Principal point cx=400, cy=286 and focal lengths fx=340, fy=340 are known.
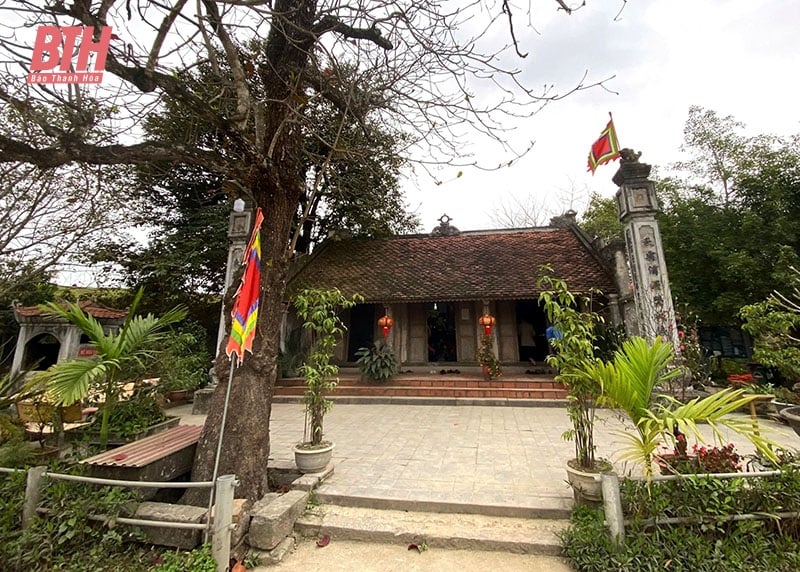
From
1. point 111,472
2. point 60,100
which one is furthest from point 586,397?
point 60,100

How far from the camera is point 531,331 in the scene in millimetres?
10359

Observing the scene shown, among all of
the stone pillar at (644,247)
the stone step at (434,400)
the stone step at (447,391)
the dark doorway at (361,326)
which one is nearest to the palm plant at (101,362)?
the stone step at (434,400)

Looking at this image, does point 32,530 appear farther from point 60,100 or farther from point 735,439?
point 735,439

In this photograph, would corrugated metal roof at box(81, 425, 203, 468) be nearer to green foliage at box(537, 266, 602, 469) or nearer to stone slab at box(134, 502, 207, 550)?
stone slab at box(134, 502, 207, 550)

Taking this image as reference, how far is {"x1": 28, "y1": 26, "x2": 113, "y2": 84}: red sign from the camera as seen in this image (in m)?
2.56

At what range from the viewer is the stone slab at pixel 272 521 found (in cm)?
267

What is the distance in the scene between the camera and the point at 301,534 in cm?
299

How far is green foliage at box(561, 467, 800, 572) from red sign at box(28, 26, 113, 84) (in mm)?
5052


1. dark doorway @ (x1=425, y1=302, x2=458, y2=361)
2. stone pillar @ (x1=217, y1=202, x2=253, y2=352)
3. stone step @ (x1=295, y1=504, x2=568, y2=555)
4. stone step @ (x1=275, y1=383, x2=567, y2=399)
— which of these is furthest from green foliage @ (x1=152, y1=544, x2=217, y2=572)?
dark doorway @ (x1=425, y1=302, x2=458, y2=361)

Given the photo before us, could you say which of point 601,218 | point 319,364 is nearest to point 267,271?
point 319,364

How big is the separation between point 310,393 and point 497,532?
2.31 meters

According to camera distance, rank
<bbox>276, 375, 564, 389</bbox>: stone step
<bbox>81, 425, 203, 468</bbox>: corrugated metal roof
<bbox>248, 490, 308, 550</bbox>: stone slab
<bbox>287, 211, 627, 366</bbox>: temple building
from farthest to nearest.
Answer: <bbox>287, 211, 627, 366</bbox>: temple building < <bbox>276, 375, 564, 389</bbox>: stone step < <bbox>81, 425, 203, 468</bbox>: corrugated metal roof < <bbox>248, 490, 308, 550</bbox>: stone slab

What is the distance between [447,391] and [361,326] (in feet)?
13.9

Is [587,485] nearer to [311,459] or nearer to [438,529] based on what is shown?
[438,529]
